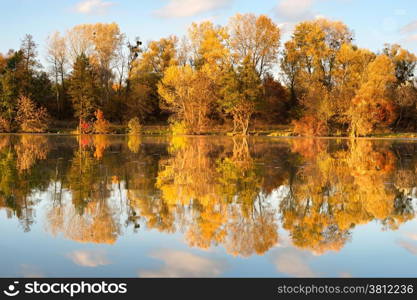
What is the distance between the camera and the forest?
44.1 meters

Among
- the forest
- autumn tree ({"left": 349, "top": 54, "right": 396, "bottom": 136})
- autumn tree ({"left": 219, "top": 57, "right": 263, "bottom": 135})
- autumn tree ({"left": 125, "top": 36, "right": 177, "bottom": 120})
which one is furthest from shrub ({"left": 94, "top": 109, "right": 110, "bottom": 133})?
autumn tree ({"left": 349, "top": 54, "right": 396, "bottom": 136})

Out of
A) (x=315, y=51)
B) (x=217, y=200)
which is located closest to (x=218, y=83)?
(x=315, y=51)

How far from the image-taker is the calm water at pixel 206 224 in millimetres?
5648

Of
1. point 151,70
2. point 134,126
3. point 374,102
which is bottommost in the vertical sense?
point 134,126

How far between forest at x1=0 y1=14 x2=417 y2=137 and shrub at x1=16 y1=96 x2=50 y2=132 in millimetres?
140

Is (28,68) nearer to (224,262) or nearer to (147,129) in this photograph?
(147,129)

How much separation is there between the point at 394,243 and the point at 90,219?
15.8 feet

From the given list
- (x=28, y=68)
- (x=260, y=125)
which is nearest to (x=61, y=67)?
(x=28, y=68)

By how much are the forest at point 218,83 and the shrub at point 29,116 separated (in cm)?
14

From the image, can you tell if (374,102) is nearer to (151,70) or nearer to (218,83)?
(218,83)

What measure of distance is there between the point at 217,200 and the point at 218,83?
119 feet

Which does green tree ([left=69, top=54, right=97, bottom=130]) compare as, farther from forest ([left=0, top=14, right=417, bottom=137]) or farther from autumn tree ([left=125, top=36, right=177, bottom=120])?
autumn tree ([left=125, top=36, right=177, bottom=120])

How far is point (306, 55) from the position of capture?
52969mm

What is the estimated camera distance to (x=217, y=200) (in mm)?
9586
